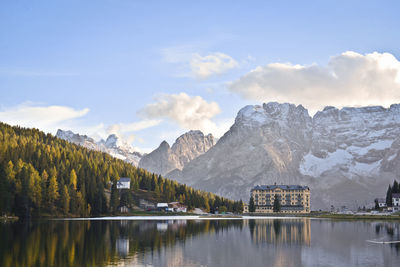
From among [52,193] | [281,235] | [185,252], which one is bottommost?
[281,235]

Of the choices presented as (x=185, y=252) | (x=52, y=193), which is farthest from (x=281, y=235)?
(x=52, y=193)

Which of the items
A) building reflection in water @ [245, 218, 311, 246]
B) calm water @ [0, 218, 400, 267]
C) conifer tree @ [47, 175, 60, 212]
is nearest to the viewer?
calm water @ [0, 218, 400, 267]

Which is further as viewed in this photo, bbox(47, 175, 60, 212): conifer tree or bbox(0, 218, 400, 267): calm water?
bbox(47, 175, 60, 212): conifer tree

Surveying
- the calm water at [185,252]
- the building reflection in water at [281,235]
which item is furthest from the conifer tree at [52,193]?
the calm water at [185,252]

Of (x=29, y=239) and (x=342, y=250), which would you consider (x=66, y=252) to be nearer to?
(x=29, y=239)

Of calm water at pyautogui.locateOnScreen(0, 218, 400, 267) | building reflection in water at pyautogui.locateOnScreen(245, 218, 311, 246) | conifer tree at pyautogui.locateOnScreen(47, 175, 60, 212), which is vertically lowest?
building reflection in water at pyautogui.locateOnScreen(245, 218, 311, 246)

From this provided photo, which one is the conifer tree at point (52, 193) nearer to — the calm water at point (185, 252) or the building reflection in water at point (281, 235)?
the building reflection in water at point (281, 235)

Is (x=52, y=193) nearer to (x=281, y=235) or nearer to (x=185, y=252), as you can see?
(x=281, y=235)

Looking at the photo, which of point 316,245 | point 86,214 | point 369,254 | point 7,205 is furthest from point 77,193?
point 369,254

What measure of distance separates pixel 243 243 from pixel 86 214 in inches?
4764

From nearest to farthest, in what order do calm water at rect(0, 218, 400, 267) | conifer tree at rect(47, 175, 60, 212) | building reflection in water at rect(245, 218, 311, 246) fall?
1. calm water at rect(0, 218, 400, 267)
2. building reflection in water at rect(245, 218, 311, 246)
3. conifer tree at rect(47, 175, 60, 212)

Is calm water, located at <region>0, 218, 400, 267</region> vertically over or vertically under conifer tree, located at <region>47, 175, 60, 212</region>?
under

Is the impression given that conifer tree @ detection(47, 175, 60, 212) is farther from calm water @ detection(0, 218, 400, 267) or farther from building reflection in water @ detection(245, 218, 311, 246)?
calm water @ detection(0, 218, 400, 267)

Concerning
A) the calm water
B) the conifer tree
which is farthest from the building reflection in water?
the conifer tree
